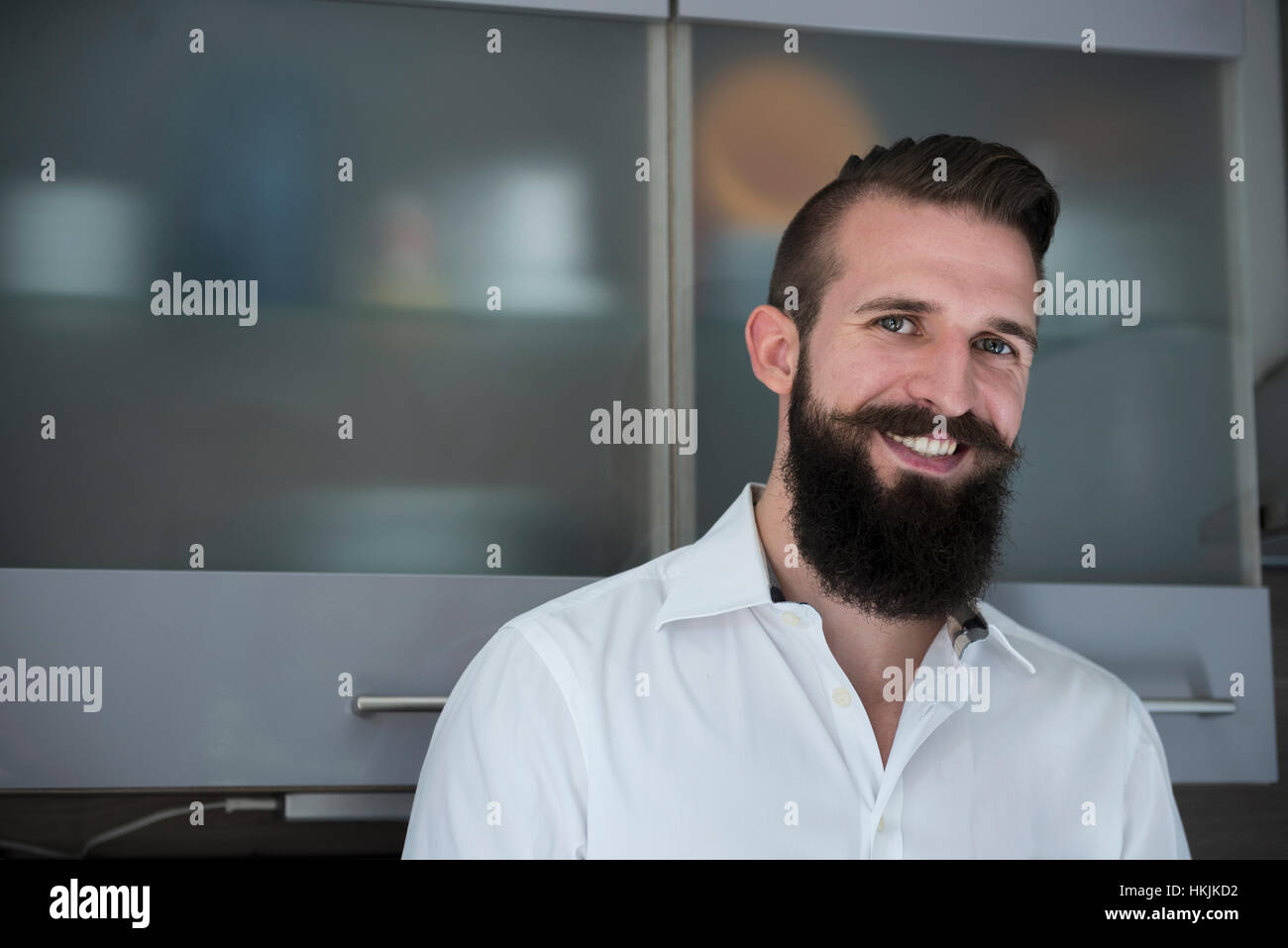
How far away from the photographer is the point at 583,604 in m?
0.82

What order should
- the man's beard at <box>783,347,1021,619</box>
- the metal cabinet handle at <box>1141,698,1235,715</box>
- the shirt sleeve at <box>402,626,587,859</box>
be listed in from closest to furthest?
the shirt sleeve at <box>402,626,587,859</box> → the man's beard at <box>783,347,1021,619</box> → the metal cabinet handle at <box>1141,698,1235,715</box>

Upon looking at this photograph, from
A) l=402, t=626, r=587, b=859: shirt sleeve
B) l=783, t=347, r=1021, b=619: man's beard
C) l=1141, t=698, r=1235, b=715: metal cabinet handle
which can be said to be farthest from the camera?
l=1141, t=698, r=1235, b=715: metal cabinet handle

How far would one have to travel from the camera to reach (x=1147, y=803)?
0.82 m

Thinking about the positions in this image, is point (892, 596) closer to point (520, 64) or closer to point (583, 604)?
point (583, 604)

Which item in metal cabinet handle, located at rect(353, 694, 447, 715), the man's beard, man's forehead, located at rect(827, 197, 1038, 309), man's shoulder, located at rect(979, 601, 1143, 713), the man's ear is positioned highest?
man's forehead, located at rect(827, 197, 1038, 309)

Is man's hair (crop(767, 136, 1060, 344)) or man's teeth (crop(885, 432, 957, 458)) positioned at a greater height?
man's hair (crop(767, 136, 1060, 344))

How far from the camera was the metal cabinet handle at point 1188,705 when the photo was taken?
948 millimetres

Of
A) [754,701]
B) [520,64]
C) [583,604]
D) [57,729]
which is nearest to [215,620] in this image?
[57,729]

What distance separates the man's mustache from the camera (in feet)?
2.68

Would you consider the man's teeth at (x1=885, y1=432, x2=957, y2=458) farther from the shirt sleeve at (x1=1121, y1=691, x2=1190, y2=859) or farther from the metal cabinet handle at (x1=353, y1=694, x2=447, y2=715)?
the metal cabinet handle at (x1=353, y1=694, x2=447, y2=715)

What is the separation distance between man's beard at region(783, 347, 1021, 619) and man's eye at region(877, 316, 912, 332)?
0.06m

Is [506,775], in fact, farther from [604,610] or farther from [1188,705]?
[1188,705]

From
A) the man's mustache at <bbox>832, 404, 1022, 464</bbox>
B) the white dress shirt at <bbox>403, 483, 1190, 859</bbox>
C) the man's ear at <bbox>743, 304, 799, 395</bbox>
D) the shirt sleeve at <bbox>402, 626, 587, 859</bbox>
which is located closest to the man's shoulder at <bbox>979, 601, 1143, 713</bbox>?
the white dress shirt at <bbox>403, 483, 1190, 859</bbox>

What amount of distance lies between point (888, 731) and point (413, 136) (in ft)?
2.06
